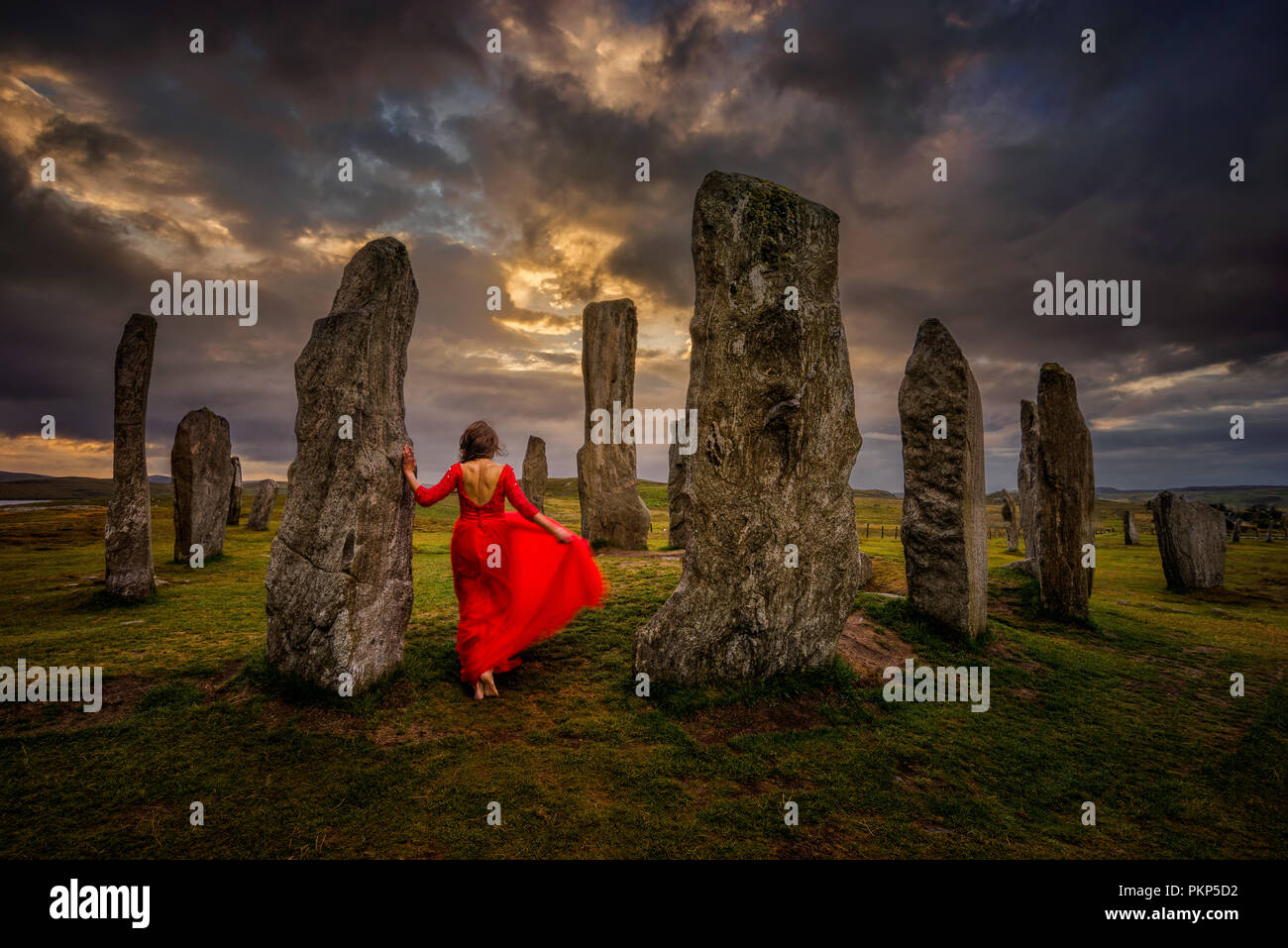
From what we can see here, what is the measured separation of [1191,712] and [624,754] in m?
7.01

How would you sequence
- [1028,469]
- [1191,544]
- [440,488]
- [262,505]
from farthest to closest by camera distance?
[262,505], [1028,469], [1191,544], [440,488]

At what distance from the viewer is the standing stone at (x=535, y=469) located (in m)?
20.1

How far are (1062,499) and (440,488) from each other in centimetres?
1075

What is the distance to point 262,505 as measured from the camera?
2505 cm

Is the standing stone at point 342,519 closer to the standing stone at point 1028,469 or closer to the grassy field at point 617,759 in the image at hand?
the grassy field at point 617,759

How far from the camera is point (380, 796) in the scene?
13.8 ft

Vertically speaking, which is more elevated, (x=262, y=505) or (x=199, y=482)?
(x=199, y=482)

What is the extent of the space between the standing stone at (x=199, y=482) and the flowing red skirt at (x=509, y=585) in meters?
12.8

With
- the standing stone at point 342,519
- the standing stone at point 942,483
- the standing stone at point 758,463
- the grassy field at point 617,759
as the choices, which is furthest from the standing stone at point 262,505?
the standing stone at point 942,483

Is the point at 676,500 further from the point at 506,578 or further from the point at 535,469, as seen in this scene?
the point at 506,578

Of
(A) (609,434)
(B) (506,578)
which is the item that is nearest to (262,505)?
(A) (609,434)

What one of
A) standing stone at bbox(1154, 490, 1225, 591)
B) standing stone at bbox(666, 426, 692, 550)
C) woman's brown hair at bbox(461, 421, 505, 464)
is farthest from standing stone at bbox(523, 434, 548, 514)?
standing stone at bbox(1154, 490, 1225, 591)

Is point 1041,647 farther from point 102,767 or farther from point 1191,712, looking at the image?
point 102,767
